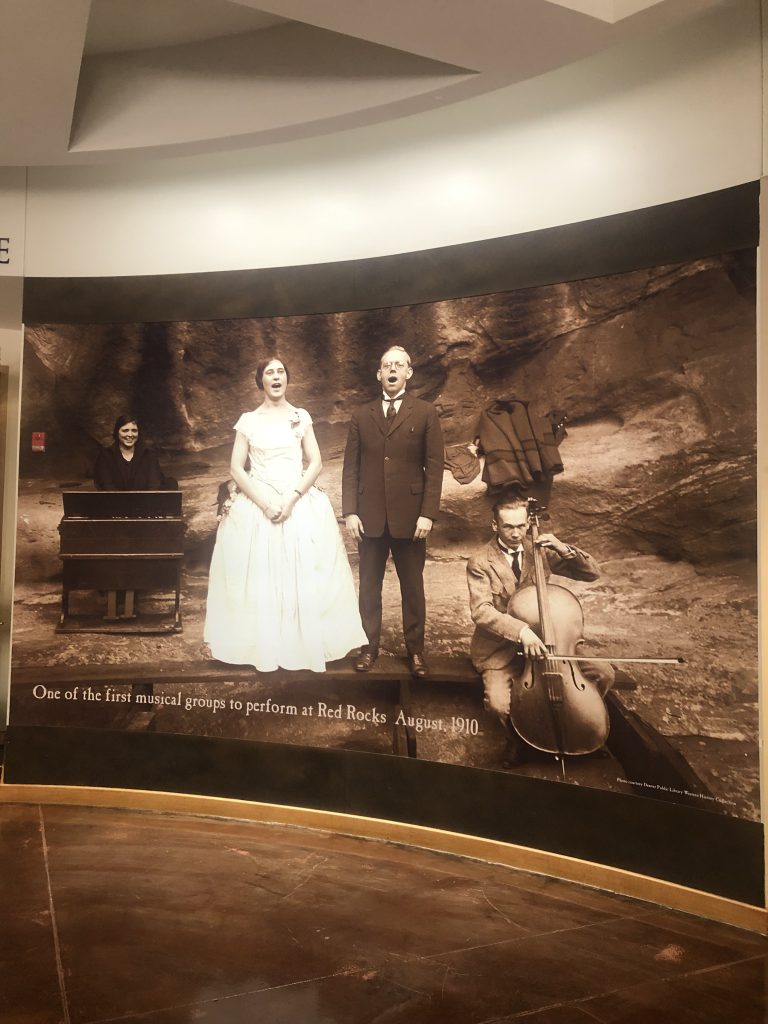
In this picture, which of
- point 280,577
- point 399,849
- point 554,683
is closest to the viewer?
point 554,683

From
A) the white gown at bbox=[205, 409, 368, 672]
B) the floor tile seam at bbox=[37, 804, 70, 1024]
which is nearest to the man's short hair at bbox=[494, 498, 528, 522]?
the white gown at bbox=[205, 409, 368, 672]

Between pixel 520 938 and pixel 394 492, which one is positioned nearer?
pixel 520 938

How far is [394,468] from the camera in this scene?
18.0 feet

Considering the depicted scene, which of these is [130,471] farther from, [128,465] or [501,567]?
[501,567]

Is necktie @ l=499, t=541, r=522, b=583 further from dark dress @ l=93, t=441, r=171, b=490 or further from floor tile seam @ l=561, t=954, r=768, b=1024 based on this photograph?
dark dress @ l=93, t=441, r=171, b=490

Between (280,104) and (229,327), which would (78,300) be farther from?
(280,104)

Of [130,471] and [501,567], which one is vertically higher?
[130,471]

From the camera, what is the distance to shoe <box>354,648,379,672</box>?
5555mm

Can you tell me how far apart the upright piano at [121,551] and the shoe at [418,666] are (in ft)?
5.67

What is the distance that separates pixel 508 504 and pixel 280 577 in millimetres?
1688

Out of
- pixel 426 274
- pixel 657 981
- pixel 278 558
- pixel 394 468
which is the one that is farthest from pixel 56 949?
pixel 426 274

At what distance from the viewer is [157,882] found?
468cm

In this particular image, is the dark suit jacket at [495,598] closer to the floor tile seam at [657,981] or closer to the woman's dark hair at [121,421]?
the floor tile seam at [657,981]

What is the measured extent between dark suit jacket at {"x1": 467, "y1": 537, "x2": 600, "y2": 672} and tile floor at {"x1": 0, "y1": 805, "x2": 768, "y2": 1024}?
120 cm
